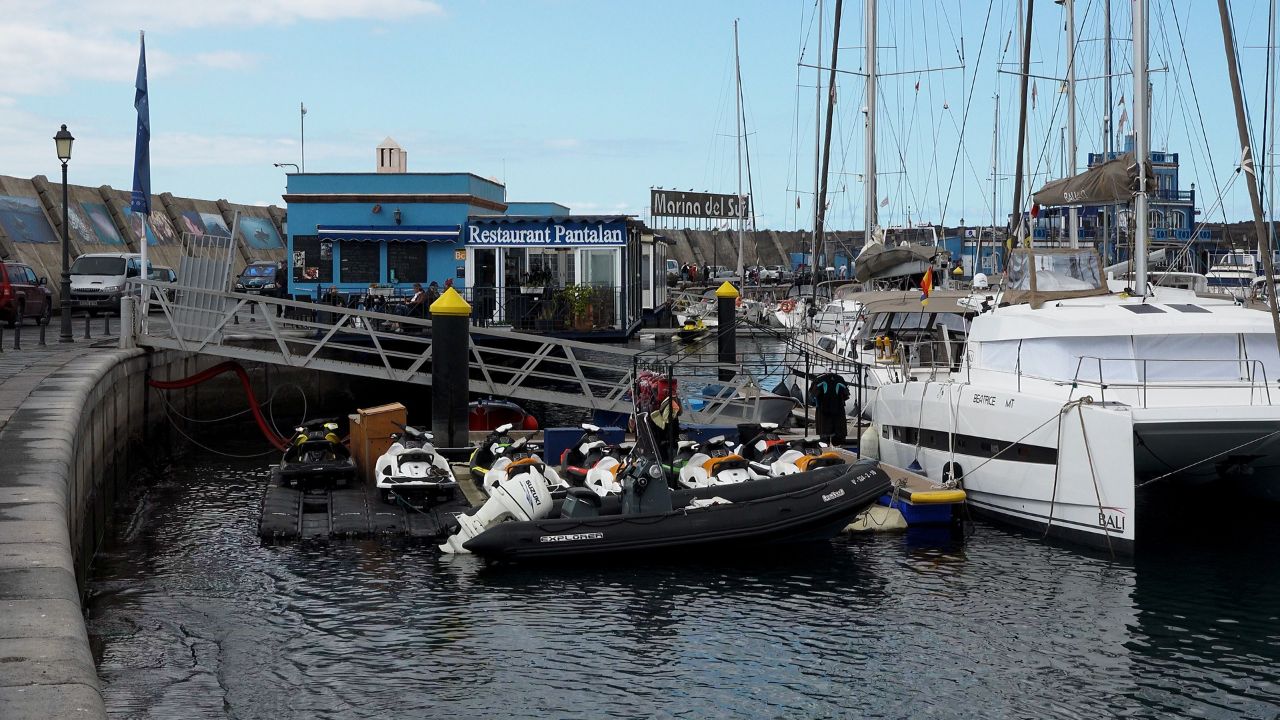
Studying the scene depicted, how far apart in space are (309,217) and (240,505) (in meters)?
15.2

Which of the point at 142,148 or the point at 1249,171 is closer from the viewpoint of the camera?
the point at 1249,171

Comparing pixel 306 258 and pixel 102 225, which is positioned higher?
pixel 102 225

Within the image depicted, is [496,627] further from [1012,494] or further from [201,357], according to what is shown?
[201,357]

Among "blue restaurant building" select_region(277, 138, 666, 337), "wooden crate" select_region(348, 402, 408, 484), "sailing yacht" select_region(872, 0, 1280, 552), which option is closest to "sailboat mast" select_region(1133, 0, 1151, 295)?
"sailing yacht" select_region(872, 0, 1280, 552)

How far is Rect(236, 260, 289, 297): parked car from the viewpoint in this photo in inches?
1482

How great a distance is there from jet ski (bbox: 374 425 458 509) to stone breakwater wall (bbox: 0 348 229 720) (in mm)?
3910

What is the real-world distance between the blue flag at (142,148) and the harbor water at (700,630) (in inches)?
439

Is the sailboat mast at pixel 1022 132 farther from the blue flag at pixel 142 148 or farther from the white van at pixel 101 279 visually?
the white van at pixel 101 279

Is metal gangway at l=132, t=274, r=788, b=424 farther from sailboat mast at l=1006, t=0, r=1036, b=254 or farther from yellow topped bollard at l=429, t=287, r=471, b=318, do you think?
sailboat mast at l=1006, t=0, r=1036, b=254

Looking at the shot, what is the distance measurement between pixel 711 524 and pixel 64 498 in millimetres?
7376

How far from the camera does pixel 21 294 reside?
32.0m

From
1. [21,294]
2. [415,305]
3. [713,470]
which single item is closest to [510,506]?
[713,470]

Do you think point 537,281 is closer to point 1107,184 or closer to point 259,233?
point 1107,184

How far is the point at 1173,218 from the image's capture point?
51656mm
